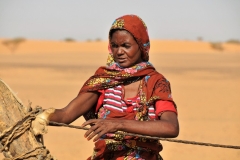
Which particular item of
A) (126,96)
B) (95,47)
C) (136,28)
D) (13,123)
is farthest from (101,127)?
(95,47)

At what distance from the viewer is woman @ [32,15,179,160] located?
327 cm

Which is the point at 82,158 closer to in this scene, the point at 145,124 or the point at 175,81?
the point at 145,124

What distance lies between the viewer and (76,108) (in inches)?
132

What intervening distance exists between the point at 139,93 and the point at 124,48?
289 mm

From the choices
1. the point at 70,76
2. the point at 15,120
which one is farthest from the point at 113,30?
the point at 70,76

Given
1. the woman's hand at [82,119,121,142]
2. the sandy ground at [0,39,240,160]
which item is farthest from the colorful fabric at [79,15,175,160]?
the sandy ground at [0,39,240,160]

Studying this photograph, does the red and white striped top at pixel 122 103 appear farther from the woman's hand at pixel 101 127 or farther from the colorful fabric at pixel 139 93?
the woman's hand at pixel 101 127

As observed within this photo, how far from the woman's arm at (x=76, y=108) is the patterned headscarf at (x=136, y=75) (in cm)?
5

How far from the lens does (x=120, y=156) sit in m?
3.33

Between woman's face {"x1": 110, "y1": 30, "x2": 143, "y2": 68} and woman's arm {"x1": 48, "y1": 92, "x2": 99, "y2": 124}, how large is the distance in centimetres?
27

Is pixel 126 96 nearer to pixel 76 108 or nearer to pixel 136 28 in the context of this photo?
pixel 76 108

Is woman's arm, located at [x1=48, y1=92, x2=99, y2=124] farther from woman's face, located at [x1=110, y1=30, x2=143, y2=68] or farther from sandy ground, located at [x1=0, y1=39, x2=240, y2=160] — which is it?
sandy ground, located at [x1=0, y1=39, x2=240, y2=160]

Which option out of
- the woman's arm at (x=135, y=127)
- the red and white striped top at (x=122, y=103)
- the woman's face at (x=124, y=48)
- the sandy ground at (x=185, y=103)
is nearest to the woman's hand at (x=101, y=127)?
the woman's arm at (x=135, y=127)

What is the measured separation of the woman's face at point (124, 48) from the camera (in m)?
3.38
